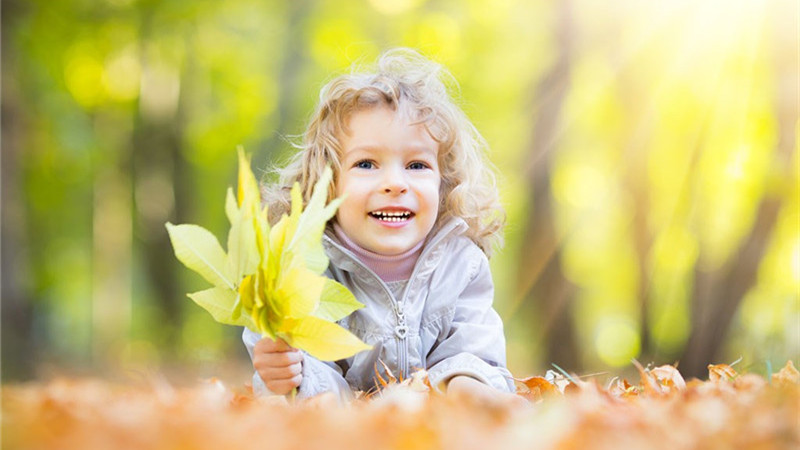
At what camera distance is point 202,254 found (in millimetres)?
1891

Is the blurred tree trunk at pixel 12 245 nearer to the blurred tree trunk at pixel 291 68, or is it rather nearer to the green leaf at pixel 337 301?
the blurred tree trunk at pixel 291 68

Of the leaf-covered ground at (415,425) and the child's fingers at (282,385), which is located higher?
the leaf-covered ground at (415,425)

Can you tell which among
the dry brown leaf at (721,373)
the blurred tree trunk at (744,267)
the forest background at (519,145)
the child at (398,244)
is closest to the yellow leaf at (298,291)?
the child at (398,244)

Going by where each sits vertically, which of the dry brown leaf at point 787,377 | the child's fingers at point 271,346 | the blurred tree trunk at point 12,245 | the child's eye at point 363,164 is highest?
the child's eye at point 363,164

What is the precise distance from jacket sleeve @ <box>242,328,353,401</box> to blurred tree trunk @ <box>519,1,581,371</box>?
5458 millimetres

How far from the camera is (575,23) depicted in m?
8.16

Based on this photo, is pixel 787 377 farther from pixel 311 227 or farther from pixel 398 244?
pixel 311 227

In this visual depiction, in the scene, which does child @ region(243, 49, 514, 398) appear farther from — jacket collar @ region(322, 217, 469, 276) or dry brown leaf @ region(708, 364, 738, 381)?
dry brown leaf @ region(708, 364, 738, 381)

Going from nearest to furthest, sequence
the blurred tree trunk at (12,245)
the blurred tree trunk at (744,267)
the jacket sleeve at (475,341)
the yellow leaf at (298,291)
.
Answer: the yellow leaf at (298,291)
the jacket sleeve at (475,341)
the blurred tree trunk at (744,267)
the blurred tree trunk at (12,245)

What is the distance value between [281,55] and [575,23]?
17.6 ft

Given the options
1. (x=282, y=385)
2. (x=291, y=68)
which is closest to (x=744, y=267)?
(x=282, y=385)

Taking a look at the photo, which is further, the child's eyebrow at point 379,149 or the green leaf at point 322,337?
the child's eyebrow at point 379,149

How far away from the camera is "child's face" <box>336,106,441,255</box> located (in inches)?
103

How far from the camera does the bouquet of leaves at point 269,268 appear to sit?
1839 mm
